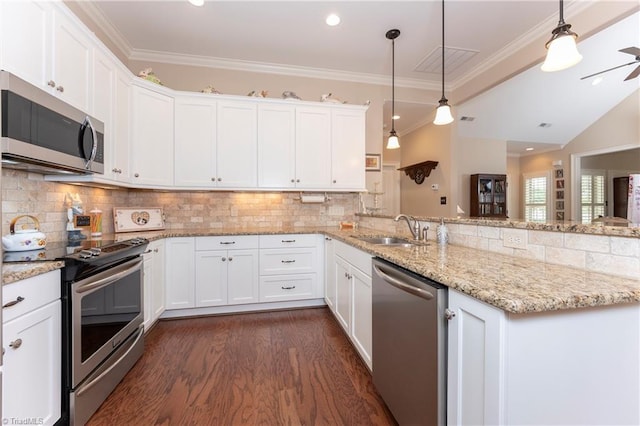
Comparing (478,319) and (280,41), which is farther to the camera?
(280,41)

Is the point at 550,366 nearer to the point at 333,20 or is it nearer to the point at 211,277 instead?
the point at 211,277

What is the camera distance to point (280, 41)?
295 centimetres

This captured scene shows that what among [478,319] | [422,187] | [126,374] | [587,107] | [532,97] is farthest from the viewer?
[422,187]

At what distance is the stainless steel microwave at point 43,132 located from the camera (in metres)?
1.32

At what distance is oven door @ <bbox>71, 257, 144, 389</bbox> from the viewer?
1414 mm

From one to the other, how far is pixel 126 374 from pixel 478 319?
2227 millimetres

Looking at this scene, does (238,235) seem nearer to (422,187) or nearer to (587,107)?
(422,187)

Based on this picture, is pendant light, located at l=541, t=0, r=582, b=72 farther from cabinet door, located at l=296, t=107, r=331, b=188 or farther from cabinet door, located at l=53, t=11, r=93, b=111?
cabinet door, located at l=53, t=11, r=93, b=111

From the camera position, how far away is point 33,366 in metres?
1.21

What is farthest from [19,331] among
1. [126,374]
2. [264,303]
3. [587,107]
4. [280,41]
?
[587,107]

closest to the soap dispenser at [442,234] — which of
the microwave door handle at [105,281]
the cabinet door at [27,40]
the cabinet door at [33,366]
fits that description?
the microwave door handle at [105,281]

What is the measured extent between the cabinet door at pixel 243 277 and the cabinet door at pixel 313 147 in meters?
1.03

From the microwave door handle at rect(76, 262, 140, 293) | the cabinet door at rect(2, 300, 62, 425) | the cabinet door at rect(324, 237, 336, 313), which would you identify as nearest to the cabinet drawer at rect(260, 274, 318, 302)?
the cabinet door at rect(324, 237, 336, 313)

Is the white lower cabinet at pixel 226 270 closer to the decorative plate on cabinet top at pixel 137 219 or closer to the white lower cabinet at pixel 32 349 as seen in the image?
the decorative plate on cabinet top at pixel 137 219
